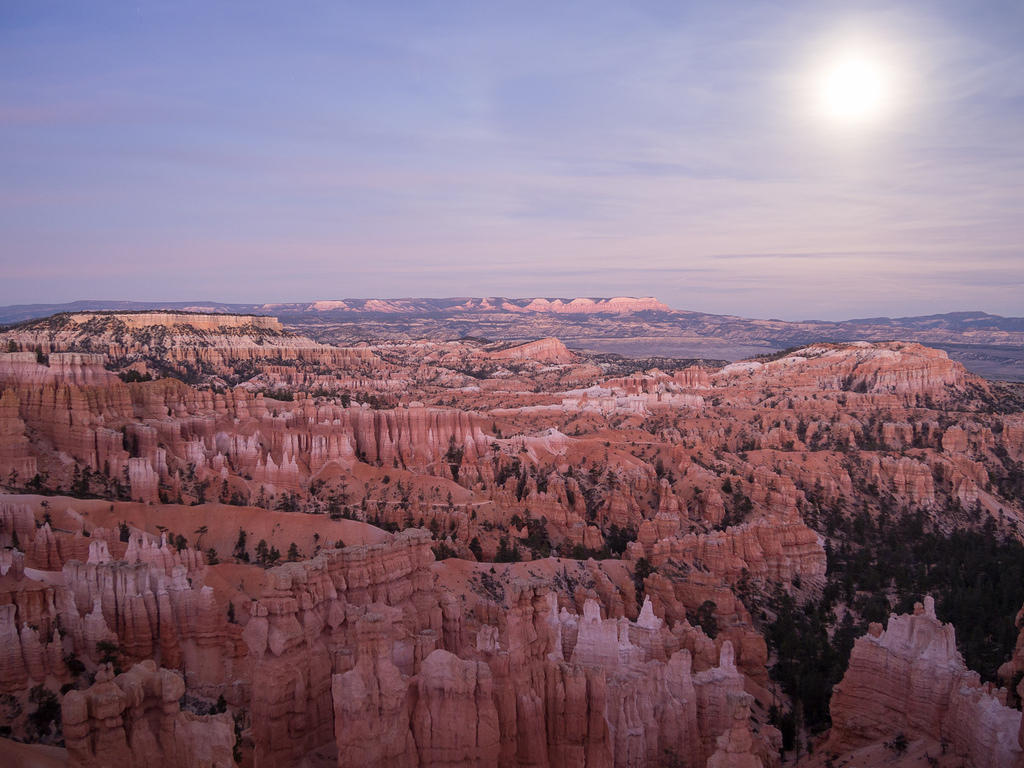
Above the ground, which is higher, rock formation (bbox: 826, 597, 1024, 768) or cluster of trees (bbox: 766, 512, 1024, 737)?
rock formation (bbox: 826, 597, 1024, 768)

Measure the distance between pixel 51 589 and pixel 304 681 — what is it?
23.2ft

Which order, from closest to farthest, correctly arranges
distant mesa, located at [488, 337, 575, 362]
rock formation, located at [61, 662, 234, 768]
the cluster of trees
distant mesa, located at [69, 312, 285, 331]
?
rock formation, located at [61, 662, 234, 768] < the cluster of trees < distant mesa, located at [69, 312, 285, 331] < distant mesa, located at [488, 337, 575, 362]

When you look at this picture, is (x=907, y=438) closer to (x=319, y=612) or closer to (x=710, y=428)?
(x=710, y=428)

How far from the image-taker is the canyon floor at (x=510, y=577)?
48.4 feet

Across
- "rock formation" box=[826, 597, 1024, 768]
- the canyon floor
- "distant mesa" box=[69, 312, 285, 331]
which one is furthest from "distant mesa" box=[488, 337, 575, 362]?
"rock formation" box=[826, 597, 1024, 768]

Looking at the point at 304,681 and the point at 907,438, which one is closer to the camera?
the point at 304,681

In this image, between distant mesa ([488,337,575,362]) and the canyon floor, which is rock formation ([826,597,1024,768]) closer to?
the canyon floor

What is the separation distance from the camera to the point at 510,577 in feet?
87.7

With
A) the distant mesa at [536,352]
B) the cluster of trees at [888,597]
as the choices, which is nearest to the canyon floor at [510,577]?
the cluster of trees at [888,597]

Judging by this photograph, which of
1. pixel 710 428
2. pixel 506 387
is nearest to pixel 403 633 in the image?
pixel 710 428

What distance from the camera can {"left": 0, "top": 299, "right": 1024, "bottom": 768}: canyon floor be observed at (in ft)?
48.4

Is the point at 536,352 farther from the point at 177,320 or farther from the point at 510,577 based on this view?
the point at 510,577

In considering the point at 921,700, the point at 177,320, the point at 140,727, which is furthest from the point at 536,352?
the point at 140,727

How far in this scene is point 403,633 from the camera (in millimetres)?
17359
